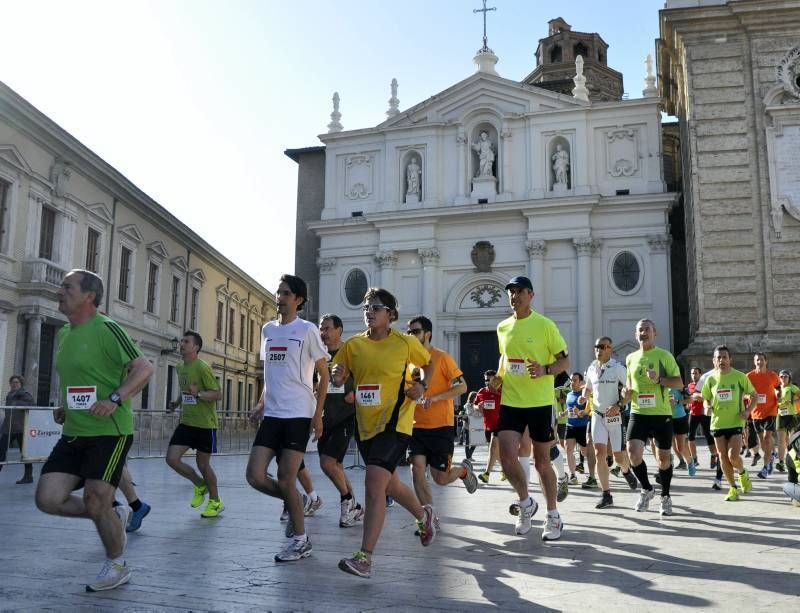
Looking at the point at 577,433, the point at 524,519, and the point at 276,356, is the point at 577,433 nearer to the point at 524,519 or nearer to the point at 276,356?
the point at 524,519

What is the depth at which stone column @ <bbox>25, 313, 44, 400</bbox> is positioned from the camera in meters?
24.0

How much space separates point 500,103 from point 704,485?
26164 mm

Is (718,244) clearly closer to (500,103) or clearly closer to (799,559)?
(500,103)

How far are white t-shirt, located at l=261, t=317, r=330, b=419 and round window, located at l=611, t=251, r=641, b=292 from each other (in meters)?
27.8

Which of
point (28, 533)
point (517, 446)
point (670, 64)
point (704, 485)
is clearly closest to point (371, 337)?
point (517, 446)

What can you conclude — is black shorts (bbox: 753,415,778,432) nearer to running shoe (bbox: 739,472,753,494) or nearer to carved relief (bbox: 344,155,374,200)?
running shoe (bbox: 739,472,753,494)

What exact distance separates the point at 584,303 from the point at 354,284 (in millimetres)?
9967

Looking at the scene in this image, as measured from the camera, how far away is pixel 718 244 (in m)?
25.7

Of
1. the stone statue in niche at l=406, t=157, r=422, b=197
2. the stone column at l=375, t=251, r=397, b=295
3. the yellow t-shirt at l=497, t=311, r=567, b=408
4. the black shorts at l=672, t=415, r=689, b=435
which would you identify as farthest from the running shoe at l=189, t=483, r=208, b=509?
the stone statue in niche at l=406, t=157, r=422, b=197

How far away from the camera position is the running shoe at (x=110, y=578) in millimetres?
4602

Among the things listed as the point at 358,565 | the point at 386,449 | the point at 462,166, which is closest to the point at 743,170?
the point at 462,166

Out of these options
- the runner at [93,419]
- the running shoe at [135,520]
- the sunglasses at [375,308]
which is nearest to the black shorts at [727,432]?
the sunglasses at [375,308]

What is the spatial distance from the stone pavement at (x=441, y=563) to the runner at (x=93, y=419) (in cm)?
39

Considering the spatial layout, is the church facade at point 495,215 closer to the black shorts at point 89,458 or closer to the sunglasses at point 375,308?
the sunglasses at point 375,308
